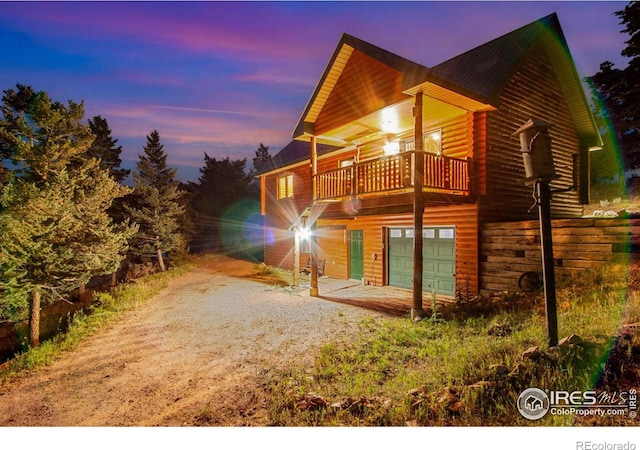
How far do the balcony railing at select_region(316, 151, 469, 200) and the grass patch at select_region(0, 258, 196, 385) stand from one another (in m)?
8.32

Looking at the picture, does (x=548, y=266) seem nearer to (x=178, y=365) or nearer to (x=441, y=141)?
(x=178, y=365)

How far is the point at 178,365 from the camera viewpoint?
20.5 ft

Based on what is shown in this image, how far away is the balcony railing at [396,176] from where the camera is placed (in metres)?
9.23

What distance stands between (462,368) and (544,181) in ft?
10.5

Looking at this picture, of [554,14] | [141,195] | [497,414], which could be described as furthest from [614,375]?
[141,195]

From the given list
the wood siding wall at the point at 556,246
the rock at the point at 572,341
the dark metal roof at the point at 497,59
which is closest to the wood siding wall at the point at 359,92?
the dark metal roof at the point at 497,59

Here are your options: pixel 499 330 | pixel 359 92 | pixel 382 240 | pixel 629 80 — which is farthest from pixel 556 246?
pixel 629 80

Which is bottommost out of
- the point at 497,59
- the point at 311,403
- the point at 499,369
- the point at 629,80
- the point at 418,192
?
the point at 311,403

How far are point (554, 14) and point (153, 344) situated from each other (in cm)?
1705

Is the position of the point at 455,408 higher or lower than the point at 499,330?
lower

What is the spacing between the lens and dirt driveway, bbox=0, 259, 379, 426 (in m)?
4.66

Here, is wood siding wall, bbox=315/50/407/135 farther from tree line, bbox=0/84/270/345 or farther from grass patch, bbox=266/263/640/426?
tree line, bbox=0/84/270/345

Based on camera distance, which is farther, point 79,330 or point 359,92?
point 359,92

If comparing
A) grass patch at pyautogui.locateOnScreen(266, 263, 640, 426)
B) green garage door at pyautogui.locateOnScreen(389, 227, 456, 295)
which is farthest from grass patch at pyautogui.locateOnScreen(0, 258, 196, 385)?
green garage door at pyautogui.locateOnScreen(389, 227, 456, 295)
